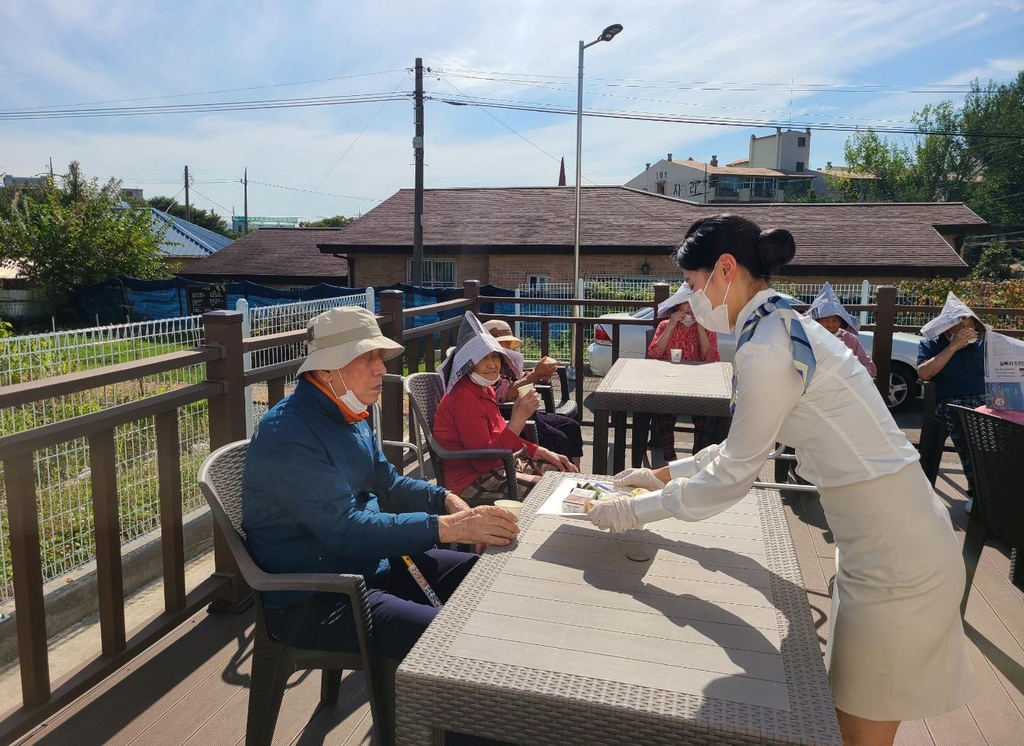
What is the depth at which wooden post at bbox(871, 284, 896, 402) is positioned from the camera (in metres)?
5.80

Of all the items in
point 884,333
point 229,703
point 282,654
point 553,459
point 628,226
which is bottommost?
point 229,703

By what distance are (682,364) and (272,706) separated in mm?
3631

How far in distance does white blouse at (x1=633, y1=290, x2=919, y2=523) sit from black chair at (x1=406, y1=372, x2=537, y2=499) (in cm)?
161

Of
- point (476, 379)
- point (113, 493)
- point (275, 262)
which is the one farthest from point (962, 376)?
point (275, 262)

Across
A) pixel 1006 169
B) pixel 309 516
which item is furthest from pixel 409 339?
pixel 1006 169

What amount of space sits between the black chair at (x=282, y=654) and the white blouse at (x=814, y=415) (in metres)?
0.96

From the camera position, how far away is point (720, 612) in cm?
161

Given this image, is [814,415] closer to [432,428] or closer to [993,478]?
[993,478]

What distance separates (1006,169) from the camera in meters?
47.2

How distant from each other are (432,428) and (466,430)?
0.23 metres

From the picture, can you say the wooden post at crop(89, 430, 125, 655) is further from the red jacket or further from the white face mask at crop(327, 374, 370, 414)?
the red jacket

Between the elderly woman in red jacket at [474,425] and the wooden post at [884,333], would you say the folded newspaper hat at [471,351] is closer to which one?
the elderly woman in red jacket at [474,425]

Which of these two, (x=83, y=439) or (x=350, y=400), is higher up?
(x=350, y=400)

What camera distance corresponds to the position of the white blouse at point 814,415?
1.59m
